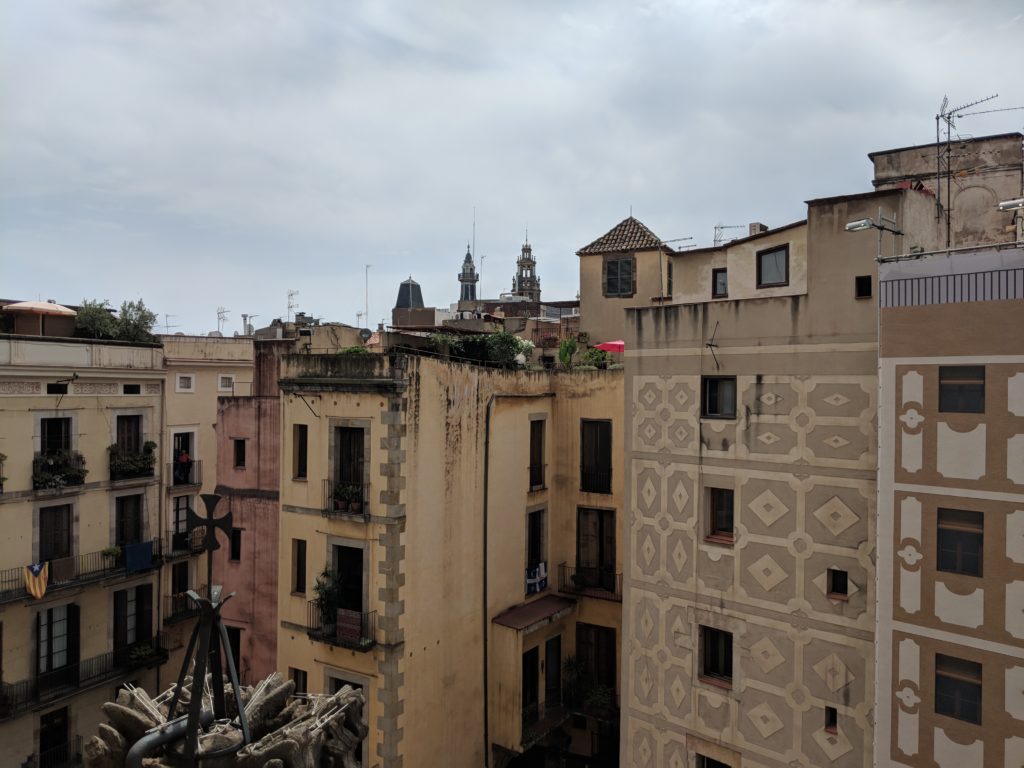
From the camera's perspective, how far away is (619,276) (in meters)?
33.5

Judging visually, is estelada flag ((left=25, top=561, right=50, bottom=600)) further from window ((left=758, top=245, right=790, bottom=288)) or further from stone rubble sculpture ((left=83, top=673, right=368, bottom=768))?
window ((left=758, top=245, right=790, bottom=288))

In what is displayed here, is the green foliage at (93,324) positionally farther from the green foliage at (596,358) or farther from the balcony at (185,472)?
the green foliage at (596,358)

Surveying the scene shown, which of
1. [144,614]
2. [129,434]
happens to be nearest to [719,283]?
[129,434]

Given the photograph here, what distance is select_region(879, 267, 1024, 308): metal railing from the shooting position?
13.7 meters

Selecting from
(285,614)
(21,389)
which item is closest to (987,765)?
(285,614)

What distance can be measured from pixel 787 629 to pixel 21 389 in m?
28.9

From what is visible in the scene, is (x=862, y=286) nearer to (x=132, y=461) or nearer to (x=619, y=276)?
(x=619, y=276)

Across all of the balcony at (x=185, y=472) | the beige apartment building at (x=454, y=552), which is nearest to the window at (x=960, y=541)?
the beige apartment building at (x=454, y=552)

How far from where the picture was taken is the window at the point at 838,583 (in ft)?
55.7

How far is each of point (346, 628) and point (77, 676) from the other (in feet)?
54.1

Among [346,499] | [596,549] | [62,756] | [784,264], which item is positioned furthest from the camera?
[62,756]

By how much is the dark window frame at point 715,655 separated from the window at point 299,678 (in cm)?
1234

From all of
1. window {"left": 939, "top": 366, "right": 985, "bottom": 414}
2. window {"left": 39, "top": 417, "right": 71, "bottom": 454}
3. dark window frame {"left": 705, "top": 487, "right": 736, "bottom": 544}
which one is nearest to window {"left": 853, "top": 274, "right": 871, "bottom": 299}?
window {"left": 939, "top": 366, "right": 985, "bottom": 414}

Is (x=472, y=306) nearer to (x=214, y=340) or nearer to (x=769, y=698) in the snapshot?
(x=214, y=340)
